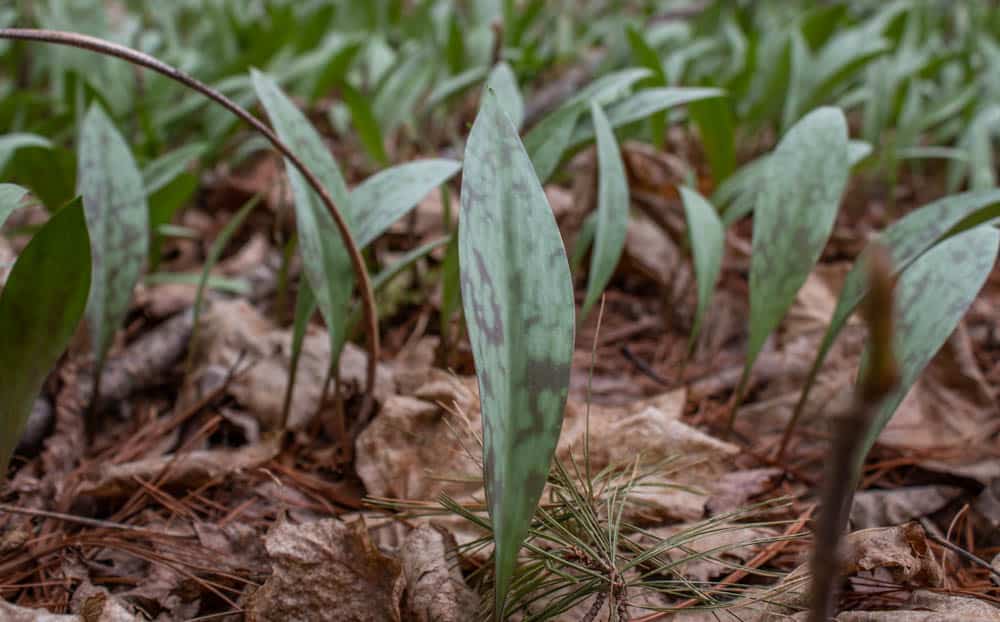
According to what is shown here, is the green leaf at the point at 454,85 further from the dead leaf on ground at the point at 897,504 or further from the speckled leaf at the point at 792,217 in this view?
the dead leaf on ground at the point at 897,504

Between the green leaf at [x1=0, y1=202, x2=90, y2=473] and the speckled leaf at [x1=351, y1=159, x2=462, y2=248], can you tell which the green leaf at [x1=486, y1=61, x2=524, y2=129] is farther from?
the green leaf at [x1=0, y1=202, x2=90, y2=473]

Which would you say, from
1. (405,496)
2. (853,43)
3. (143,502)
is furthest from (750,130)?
(143,502)

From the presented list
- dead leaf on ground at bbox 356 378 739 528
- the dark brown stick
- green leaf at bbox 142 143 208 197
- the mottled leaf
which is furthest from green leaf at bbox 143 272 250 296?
the dark brown stick

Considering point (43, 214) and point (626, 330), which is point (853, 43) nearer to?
point (626, 330)

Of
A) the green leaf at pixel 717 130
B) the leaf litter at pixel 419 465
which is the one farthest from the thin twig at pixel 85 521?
the green leaf at pixel 717 130

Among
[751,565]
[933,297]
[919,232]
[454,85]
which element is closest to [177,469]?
[751,565]

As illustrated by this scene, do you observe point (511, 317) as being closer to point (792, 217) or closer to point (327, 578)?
point (327, 578)
